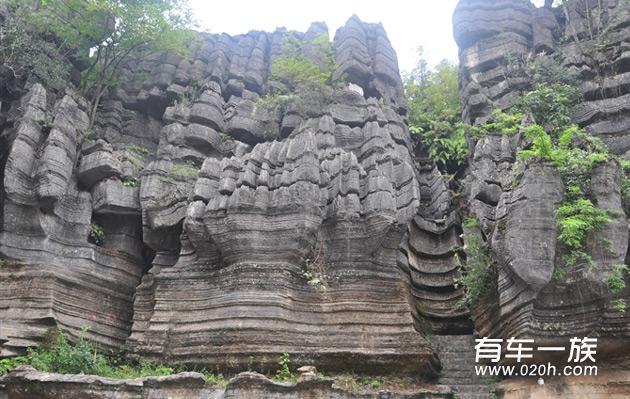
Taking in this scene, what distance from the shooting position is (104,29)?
17391 mm

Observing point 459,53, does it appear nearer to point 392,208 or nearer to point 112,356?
point 392,208

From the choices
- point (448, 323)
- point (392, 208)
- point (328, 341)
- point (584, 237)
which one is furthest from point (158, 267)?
point (584, 237)

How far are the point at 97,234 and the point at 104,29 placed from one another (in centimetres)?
668

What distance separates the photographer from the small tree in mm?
17156

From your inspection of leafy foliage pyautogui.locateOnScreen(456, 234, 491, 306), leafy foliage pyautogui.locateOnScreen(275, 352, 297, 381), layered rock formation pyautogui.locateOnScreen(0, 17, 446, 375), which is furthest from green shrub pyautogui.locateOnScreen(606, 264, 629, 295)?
leafy foliage pyautogui.locateOnScreen(275, 352, 297, 381)

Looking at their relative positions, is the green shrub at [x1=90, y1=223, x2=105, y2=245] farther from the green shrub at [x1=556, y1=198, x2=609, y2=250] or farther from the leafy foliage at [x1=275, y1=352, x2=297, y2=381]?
the green shrub at [x1=556, y1=198, x2=609, y2=250]

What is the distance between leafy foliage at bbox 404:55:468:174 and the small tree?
870 centimetres

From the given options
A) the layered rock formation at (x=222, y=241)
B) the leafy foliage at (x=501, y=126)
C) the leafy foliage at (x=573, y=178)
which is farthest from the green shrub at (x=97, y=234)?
the leafy foliage at (x=501, y=126)

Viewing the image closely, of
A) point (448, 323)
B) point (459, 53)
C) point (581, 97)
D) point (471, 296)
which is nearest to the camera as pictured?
point (471, 296)

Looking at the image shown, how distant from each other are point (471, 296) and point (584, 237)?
103 inches

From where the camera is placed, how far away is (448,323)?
13367mm

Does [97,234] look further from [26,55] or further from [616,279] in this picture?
[616,279]

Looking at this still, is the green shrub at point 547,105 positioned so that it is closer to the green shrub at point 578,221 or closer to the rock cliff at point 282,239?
the rock cliff at point 282,239

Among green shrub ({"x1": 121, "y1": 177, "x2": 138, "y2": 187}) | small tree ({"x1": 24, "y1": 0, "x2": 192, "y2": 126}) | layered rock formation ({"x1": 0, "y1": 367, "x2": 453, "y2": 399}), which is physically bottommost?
layered rock formation ({"x1": 0, "y1": 367, "x2": 453, "y2": 399})
